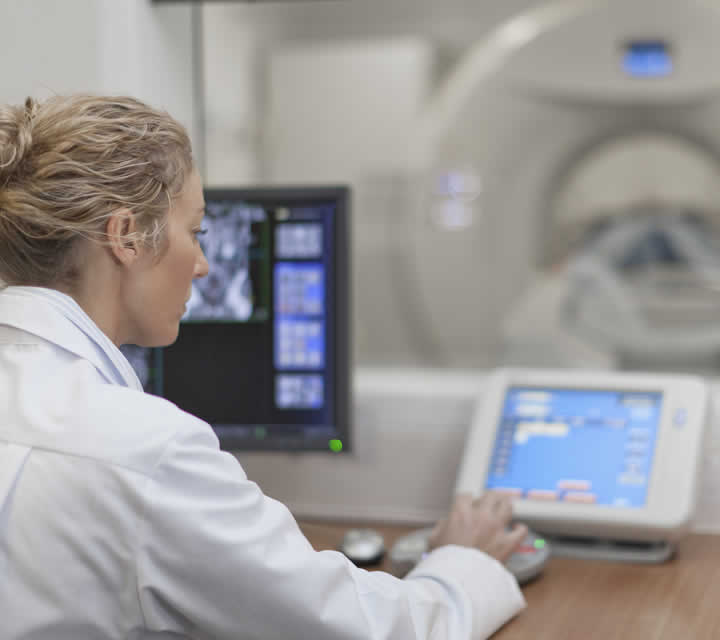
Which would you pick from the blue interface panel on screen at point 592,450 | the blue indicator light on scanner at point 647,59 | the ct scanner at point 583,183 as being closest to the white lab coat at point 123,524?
the blue interface panel on screen at point 592,450

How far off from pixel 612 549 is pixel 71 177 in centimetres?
83

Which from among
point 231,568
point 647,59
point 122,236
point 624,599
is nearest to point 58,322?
point 122,236

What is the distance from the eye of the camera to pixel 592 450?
1.25 meters

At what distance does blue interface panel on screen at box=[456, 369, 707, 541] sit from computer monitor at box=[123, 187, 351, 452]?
22 cm

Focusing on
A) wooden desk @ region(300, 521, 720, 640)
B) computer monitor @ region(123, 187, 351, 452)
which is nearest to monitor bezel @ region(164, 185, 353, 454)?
computer monitor @ region(123, 187, 351, 452)

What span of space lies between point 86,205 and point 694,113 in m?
2.76

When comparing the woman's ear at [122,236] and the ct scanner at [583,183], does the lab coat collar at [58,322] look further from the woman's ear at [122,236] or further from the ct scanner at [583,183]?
the ct scanner at [583,183]

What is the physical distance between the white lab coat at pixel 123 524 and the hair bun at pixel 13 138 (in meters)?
0.10

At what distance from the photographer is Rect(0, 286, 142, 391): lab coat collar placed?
28.8 inches

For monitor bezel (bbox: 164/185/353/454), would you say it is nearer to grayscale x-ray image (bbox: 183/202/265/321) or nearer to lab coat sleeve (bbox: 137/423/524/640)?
grayscale x-ray image (bbox: 183/202/265/321)

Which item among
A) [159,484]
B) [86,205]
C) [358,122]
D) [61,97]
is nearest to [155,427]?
[159,484]

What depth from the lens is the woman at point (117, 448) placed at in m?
0.66

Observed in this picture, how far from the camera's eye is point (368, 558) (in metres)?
1.17

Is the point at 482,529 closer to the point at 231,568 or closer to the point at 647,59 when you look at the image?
the point at 231,568
